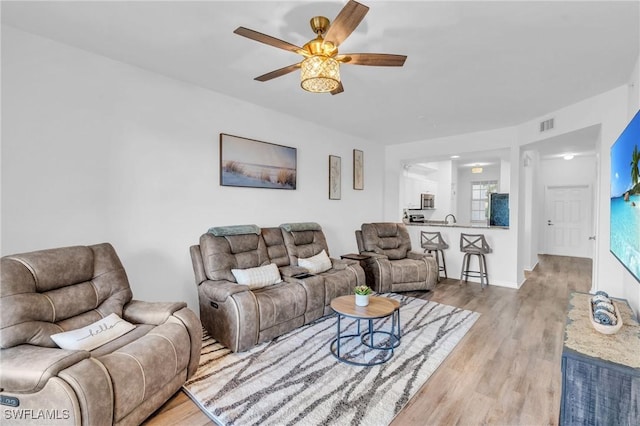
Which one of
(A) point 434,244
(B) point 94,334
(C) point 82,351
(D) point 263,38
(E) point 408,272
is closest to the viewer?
(C) point 82,351

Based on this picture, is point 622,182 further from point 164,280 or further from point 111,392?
point 164,280

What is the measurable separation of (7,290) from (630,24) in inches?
177

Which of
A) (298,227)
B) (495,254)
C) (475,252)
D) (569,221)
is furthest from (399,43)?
(569,221)

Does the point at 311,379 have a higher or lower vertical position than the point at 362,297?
lower

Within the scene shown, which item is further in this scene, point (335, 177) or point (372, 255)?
point (335, 177)

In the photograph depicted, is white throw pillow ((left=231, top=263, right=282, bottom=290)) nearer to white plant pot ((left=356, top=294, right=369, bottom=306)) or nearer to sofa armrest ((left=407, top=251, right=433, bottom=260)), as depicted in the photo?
white plant pot ((left=356, top=294, right=369, bottom=306))

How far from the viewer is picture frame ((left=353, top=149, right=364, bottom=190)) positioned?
5.59 m

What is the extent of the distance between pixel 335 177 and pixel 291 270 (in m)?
2.13

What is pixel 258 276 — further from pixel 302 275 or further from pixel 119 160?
pixel 119 160

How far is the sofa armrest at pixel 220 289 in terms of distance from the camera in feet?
8.97

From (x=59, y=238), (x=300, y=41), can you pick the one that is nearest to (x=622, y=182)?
(x=300, y=41)

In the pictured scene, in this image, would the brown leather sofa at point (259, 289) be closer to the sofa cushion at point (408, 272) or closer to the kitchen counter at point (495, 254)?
the sofa cushion at point (408, 272)

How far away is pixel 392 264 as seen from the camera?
4520 millimetres

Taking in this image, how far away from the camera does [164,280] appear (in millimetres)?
3102
